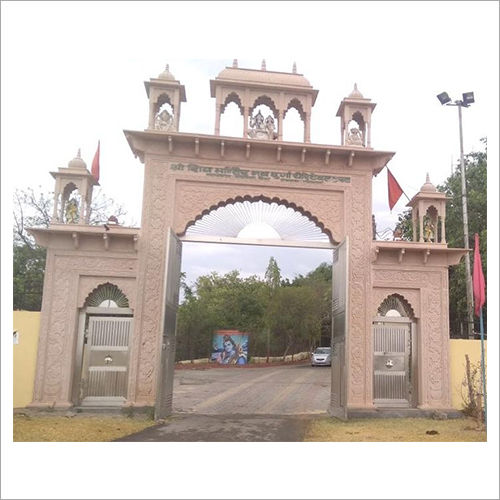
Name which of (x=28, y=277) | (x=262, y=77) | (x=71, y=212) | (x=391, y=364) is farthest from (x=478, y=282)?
(x=28, y=277)

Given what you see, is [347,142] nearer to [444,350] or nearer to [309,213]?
[309,213]

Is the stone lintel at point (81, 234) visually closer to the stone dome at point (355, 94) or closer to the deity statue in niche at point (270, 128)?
the deity statue in niche at point (270, 128)

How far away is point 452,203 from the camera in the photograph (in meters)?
16.0

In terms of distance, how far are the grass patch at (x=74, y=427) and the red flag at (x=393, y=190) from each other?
5.91 m

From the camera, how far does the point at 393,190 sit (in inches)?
404

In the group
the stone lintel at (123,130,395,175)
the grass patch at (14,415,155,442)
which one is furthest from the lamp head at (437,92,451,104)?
the grass patch at (14,415,155,442)

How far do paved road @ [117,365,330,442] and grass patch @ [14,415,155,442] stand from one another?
299 millimetres

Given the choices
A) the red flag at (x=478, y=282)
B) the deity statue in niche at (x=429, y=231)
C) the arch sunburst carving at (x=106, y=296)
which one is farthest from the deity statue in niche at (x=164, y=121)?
the red flag at (x=478, y=282)

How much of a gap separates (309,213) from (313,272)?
28.6m

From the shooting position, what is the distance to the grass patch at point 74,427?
709 centimetres

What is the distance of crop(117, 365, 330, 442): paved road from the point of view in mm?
7652

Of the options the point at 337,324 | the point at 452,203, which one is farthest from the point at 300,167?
the point at 452,203

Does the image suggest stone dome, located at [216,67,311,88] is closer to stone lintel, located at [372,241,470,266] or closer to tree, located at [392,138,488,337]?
stone lintel, located at [372,241,470,266]

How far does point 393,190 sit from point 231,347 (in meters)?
18.6
